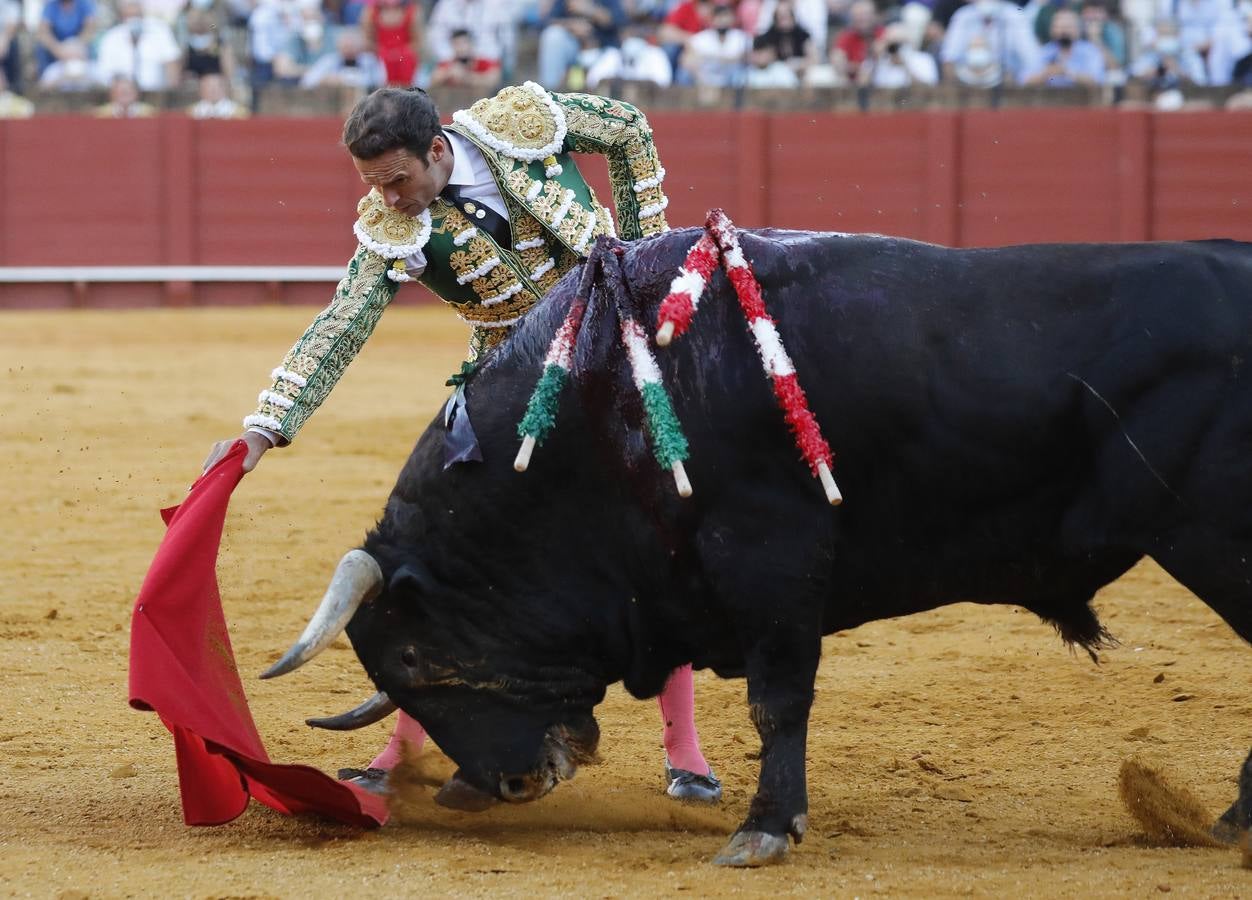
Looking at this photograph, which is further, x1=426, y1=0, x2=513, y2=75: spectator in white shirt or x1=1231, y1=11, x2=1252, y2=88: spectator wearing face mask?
x1=426, y1=0, x2=513, y2=75: spectator in white shirt

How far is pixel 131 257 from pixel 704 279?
10.3 m

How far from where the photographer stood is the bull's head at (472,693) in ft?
10.3

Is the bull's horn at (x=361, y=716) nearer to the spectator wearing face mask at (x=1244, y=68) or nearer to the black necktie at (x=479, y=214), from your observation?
the black necktie at (x=479, y=214)

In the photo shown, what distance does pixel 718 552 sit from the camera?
2.92 m

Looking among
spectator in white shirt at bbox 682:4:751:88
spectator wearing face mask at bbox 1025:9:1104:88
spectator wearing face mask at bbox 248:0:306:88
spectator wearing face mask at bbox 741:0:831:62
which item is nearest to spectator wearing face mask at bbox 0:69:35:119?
spectator wearing face mask at bbox 248:0:306:88

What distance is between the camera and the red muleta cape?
309cm

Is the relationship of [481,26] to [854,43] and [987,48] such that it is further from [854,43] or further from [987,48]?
[987,48]

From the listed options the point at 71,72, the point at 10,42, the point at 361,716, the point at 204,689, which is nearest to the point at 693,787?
the point at 361,716

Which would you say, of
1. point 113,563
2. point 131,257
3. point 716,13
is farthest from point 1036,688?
point 131,257

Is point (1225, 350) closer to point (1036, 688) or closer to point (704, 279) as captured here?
point (704, 279)

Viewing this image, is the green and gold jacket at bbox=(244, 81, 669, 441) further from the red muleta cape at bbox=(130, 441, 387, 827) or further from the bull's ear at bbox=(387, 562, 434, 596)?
the bull's ear at bbox=(387, 562, 434, 596)

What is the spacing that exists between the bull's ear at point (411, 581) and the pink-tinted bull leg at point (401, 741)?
16.5 inches

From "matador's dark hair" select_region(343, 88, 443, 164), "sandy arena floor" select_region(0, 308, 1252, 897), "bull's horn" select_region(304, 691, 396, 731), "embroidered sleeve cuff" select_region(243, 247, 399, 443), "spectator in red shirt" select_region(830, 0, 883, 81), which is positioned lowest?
"sandy arena floor" select_region(0, 308, 1252, 897)

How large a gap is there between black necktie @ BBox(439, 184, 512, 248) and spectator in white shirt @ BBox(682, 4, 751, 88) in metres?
9.13
